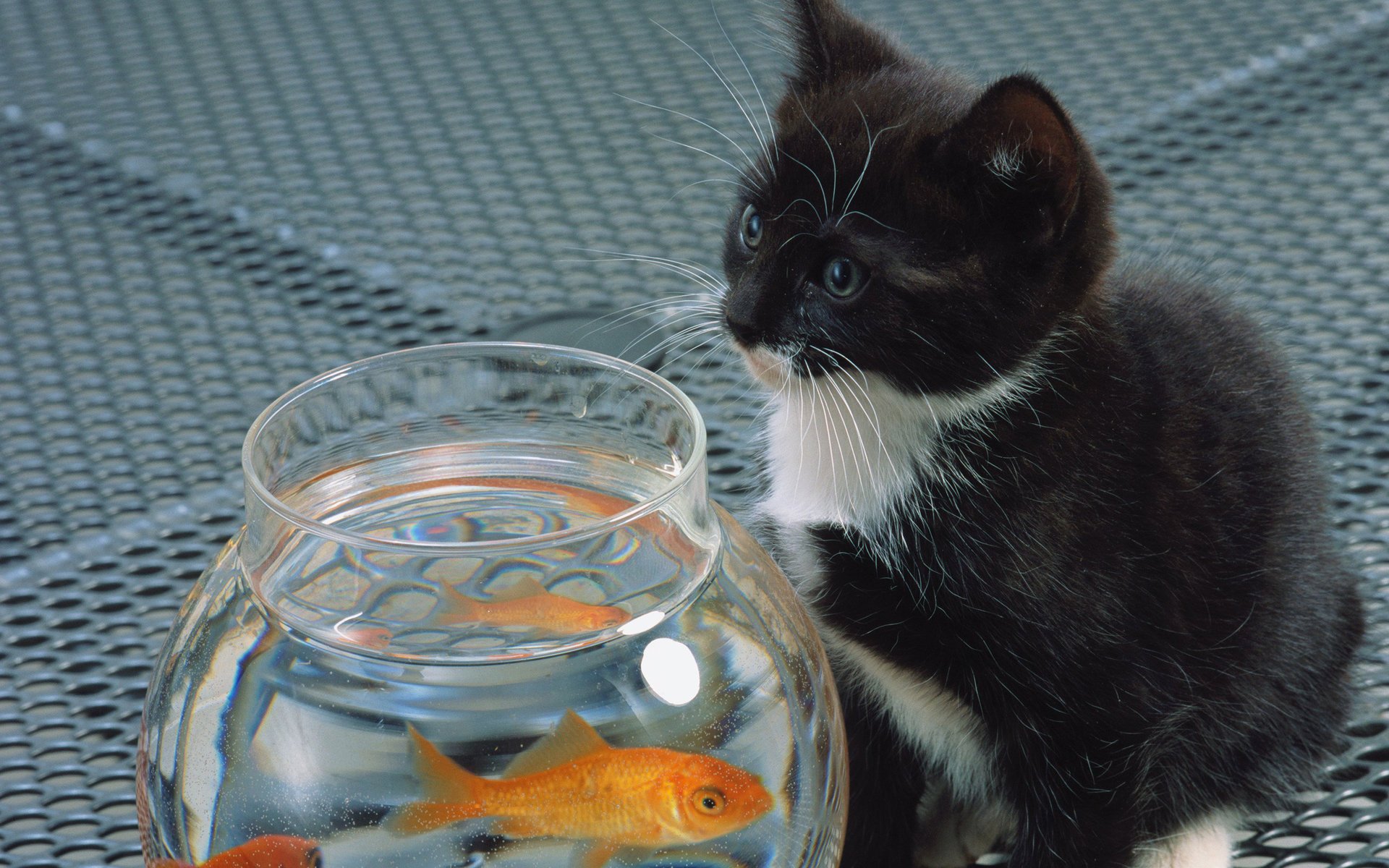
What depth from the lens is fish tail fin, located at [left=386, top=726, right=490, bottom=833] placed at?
52 cm

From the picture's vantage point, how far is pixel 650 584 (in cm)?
58

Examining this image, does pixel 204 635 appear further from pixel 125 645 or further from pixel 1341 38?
pixel 1341 38

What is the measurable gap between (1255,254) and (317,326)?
0.72m

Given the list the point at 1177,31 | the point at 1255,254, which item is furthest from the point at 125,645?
the point at 1177,31

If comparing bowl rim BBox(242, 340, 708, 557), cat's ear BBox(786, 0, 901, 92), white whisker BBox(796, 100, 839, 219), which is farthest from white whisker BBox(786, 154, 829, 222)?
bowl rim BBox(242, 340, 708, 557)

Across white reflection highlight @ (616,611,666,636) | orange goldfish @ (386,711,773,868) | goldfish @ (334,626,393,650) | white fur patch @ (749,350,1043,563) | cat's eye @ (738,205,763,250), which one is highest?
white reflection highlight @ (616,611,666,636)

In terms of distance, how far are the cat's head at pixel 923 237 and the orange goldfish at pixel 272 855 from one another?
391 mm

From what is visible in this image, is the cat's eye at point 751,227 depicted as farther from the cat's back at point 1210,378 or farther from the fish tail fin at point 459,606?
the fish tail fin at point 459,606

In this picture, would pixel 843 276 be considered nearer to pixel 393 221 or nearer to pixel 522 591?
pixel 522 591

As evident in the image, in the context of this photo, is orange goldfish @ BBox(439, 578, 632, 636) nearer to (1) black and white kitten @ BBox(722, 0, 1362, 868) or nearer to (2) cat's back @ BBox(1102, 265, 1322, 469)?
(1) black and white kitten @ BBox(722, 0, 1362, 868)

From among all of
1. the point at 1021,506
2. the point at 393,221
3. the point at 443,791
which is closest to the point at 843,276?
the point at 1021,506

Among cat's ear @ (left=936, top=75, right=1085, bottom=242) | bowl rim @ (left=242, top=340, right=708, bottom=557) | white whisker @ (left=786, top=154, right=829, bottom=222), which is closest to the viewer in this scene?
bowl rim @ (left=242, top=340, right=708, bottom=557)

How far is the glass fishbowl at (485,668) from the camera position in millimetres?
526

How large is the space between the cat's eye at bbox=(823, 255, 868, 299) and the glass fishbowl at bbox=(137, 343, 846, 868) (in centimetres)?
19
